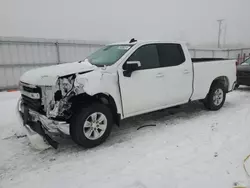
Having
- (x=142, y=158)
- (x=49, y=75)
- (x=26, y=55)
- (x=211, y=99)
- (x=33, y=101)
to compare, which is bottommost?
(x=142, y=158)

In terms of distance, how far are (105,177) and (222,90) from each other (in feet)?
15.1

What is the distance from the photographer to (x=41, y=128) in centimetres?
372

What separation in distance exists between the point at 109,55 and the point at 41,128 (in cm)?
205

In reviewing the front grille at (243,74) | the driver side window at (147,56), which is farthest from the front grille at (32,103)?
the front grille at (243,74)

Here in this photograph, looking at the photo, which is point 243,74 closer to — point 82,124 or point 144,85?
point 144,85

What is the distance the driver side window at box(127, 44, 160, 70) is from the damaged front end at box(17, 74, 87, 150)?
4.48 feet

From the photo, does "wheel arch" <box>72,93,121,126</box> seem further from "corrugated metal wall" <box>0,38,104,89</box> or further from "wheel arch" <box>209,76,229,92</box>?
"corrugated metal wall" <box>0,38,104,89</box>

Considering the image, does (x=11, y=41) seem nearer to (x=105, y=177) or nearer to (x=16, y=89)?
(x=16, y=89)

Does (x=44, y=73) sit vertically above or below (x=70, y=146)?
above

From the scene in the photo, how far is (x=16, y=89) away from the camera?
9.93m

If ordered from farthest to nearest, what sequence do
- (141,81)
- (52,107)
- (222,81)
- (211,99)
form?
1. (222,81)
2. (211,99)
3. (141,81)
4. (52,107)

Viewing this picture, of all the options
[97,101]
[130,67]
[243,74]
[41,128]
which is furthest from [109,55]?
[243,74]

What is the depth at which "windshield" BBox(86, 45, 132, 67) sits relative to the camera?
436 centimetres

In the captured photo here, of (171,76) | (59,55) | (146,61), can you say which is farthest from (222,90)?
(59,55)
